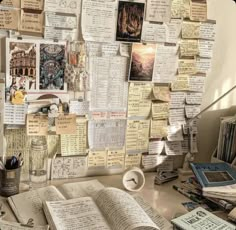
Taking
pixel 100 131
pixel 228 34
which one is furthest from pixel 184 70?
pixel 100 131

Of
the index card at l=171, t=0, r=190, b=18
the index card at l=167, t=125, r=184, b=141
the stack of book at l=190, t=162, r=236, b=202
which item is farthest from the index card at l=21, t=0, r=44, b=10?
the stack of book at l=190, t=162, r=236, b=202

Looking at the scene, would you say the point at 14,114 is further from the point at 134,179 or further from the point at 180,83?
the point at 180,83

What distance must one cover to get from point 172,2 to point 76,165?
73cm

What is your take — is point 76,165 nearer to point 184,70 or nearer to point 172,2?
point 184,70

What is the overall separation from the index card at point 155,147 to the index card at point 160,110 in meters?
0.11

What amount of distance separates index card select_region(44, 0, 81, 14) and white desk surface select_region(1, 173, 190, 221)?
0.64 metres

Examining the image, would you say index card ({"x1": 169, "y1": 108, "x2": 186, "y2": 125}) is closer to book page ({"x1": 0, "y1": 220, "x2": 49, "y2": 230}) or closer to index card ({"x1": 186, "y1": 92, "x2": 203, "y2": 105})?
index card ({"x1": 186, "y1": 92, "x2": 203, "y2": 105})

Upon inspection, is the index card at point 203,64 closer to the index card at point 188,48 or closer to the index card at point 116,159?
the index card at point 188,48

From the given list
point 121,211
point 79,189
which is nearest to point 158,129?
point 79,189

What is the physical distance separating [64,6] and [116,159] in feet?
2.06

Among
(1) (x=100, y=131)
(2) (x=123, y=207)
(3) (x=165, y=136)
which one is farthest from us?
(3) (x=165, y=136)

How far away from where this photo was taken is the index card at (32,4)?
1.31m

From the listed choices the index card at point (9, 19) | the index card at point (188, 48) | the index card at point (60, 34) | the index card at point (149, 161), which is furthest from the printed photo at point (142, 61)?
the index card at point (9, 19)

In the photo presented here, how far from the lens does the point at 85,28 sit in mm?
1399
